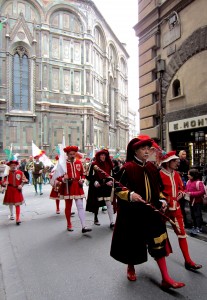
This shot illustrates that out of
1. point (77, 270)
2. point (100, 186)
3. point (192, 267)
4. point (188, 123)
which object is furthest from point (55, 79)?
point (192, 267)

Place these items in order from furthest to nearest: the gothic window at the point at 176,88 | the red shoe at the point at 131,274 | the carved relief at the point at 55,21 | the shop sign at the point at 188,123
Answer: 1. the carved relief at the point at 55,21
2. the gothic window at the point at 176,88
3. the shop sign at the point at 188,123
4. the red shoe at the point at 131,274

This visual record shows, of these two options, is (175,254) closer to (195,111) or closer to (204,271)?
(204,271)

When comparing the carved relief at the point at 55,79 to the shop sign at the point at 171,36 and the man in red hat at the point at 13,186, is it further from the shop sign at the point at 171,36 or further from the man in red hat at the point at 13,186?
the man in red hat at the point at 13,186

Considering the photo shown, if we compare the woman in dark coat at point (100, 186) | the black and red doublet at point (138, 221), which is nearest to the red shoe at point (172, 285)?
the black and red doublet at point (138, 221)

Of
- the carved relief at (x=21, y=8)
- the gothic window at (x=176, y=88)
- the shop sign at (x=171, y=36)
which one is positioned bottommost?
the gothic window at (x=176, y=88)

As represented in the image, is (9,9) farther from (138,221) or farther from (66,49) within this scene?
(138,221)

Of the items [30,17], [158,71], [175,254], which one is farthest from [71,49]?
[175,254]

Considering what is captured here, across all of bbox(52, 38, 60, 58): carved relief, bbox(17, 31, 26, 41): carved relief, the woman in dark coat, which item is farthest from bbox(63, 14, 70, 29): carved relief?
the woman in dark coat

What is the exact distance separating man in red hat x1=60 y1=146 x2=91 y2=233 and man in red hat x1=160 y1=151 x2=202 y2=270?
2770 mm

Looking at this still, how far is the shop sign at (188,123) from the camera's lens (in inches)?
360

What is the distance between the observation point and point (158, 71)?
11.4 meters

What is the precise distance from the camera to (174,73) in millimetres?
10703

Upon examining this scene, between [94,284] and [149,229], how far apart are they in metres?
1.07

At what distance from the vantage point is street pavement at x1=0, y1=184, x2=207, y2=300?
371 centimetres
